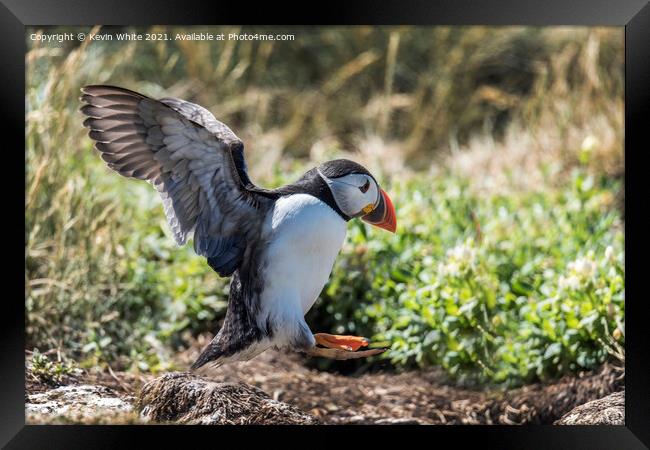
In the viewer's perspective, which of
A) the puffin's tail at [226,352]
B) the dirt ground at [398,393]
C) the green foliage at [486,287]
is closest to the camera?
the puffin's tail at [226,352]

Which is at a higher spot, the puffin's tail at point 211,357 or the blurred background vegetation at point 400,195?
the blurred background vegetation at point 400,195

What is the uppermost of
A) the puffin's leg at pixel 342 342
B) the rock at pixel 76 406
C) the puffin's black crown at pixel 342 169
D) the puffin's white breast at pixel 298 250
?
the puffin's black crown at pixel 342 169

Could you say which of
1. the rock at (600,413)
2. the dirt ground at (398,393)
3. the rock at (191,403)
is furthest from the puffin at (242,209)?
the rock at (600,413)

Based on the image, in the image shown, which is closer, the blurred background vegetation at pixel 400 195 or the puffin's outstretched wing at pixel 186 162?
the puffin's outstretched wing at pixel 186 162

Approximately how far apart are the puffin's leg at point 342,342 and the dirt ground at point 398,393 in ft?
2.57

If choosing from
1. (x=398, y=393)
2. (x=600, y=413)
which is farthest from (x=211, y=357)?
(x=600, y=413)

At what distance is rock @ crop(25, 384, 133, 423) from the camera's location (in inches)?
132

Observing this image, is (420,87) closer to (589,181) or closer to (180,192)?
(589,181)

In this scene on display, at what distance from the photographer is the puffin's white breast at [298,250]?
288cm

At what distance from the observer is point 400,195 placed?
5.21 meters

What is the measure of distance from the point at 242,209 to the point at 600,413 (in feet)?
5.60

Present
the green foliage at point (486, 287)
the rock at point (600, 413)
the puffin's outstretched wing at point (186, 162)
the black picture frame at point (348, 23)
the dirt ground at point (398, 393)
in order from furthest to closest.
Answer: the green foliage at point (486, 287) → the dirt ground at point (398, 393) → the rock at point (600, 413) → the black picture frame at point (348, 23) → the puffin's outstretched wing at point (186, 162)

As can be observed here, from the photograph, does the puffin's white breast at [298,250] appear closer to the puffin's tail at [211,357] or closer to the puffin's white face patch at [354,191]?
the puffin's white face patch at [354,191]

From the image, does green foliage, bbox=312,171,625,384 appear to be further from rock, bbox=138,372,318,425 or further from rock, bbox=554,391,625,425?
rock, bbox=138,372,318,425
